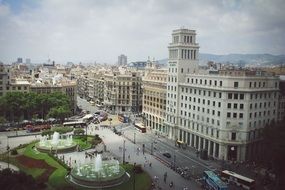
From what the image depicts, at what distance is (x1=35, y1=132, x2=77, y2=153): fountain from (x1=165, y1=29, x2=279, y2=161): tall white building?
31256 millimetres

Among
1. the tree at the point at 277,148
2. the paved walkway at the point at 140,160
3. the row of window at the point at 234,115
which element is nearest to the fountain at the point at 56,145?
the paved walkway at the point at 140,160

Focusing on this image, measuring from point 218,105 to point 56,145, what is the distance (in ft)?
141

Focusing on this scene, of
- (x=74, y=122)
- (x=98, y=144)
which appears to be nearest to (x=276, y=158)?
(x=98, y=144)

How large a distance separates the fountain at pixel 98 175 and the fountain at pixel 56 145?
51.3 feet

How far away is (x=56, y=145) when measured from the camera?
85.4 m

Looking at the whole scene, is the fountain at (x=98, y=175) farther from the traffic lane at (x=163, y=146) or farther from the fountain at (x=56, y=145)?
the traffic lane at (x=163, y=146)

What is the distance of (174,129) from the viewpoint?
9912cm

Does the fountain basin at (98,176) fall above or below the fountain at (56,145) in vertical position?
below

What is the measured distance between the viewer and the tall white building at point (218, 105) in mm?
79188

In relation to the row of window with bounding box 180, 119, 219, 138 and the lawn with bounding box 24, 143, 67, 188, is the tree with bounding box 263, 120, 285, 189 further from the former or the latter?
the lawn with bounding box 24, 143, 67, 188

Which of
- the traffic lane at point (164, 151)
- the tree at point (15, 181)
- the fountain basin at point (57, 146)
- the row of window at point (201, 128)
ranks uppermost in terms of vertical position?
the tree at point (15, 181)

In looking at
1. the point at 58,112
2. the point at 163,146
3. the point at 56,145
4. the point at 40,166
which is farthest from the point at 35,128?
the point at 163,146

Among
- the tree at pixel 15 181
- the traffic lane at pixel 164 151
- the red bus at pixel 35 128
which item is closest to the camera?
the tree at pixel 15 181

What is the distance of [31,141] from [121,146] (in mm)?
25892
